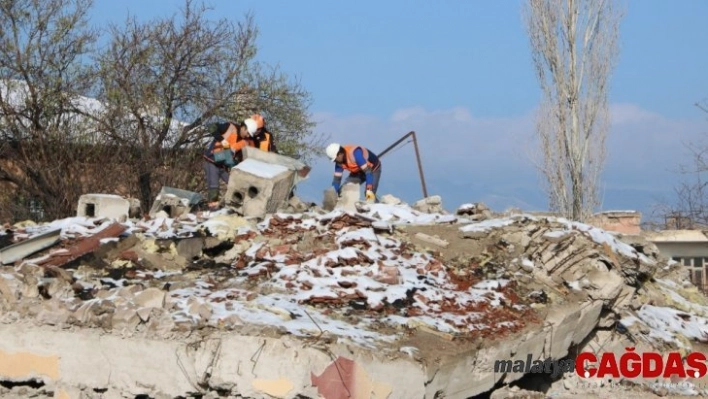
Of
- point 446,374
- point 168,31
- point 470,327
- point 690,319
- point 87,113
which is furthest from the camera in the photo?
point 168,31

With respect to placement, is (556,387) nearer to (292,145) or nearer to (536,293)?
(536,293)

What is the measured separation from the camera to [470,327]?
6941 millimetres

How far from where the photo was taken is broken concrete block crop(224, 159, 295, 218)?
33.6 feet

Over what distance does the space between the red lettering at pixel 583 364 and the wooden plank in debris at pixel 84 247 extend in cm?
480

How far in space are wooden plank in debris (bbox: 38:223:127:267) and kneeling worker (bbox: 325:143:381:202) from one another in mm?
4250

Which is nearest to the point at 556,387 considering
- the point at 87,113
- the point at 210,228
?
the point at 210,228

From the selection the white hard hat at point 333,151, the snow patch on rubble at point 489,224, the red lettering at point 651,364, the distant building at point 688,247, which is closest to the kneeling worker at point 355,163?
the white hard hat at point 333,151

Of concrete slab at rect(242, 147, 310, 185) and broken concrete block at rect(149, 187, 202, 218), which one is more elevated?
concrete slab at rect(242, 147, 310, 185)

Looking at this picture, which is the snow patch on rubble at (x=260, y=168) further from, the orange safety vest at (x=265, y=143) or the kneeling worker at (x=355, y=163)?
the kneeling worker at (x=355, y=163)

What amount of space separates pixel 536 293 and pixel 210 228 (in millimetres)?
3418

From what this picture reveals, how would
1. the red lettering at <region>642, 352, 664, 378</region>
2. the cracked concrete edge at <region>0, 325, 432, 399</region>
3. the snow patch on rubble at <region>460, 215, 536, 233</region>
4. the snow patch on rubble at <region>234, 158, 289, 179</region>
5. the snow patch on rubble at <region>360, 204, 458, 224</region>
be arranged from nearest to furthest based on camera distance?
the cracked concrete edge at <region>0, 325, 432, 399</region> < the red lettering at <region>642, 352, 664, 378</region> < the snow patch on rubble at <region>460, 215, 536, 233</region> < the snow patch on rubble at <region>360, 204, 458, 224</region> < the snow patch on rubble at <region>234, 158, 289, 179</region>

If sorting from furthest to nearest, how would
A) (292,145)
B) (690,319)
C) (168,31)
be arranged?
(292,145), (168,31), (690,319)

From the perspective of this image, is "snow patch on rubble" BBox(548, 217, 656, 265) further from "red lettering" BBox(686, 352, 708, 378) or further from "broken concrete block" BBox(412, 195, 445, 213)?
"broken concrete block" BBox(412, 195, 445, 213)

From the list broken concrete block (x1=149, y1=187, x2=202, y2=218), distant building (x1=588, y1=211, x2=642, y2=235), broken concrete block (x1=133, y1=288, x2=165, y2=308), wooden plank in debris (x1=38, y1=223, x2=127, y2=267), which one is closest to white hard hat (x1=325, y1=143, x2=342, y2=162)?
broken concrete block (x1=149, y1=187, x2=202, y2=218)
